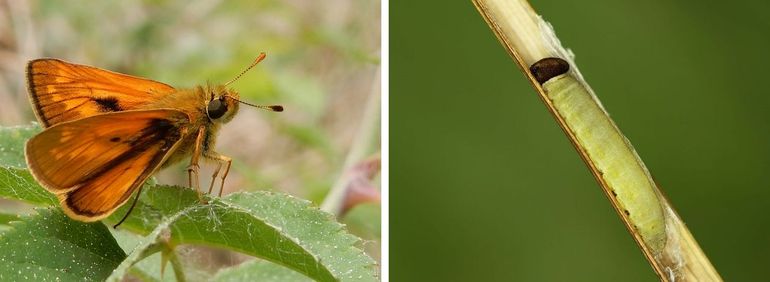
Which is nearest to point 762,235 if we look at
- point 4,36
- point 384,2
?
point 384,2

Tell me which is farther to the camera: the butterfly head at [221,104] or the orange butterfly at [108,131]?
the butterfly head at [221,104]

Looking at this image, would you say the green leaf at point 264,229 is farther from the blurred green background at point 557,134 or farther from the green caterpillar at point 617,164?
the blurred green background at point 557,134

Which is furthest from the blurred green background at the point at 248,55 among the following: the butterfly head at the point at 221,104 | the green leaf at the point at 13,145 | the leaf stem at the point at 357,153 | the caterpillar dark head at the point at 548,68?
the caterpillar dark head at the point at 548,68

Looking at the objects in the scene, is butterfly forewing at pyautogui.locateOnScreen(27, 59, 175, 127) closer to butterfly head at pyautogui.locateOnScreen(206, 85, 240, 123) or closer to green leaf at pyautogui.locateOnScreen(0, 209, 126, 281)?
butterfly head at pyautogui.locateOnScreen(206, 85, 240, 123)

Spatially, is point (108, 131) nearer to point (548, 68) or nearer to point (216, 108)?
point (216, 108)

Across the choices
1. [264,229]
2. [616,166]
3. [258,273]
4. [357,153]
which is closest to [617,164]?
[616,166]

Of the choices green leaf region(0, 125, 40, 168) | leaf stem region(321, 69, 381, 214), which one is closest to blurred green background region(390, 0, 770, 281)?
leaf stem region(321, 69, 381, 214)

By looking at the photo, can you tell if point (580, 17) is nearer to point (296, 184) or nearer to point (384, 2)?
point (384, 2)

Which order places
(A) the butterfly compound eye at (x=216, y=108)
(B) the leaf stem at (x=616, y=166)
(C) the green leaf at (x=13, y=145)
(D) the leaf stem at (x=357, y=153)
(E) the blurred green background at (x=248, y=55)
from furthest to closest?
1. (E) the blurred green background at (x=248, y=55)
2. (D) the leaf stem at (x=357, y=153)
3. (A) the butterfly compound eye at (x=216, y=108)
4. (C) the green leaf at (x=13, y=145)
5. (B) the leaf stem at (x=616, y=166)
